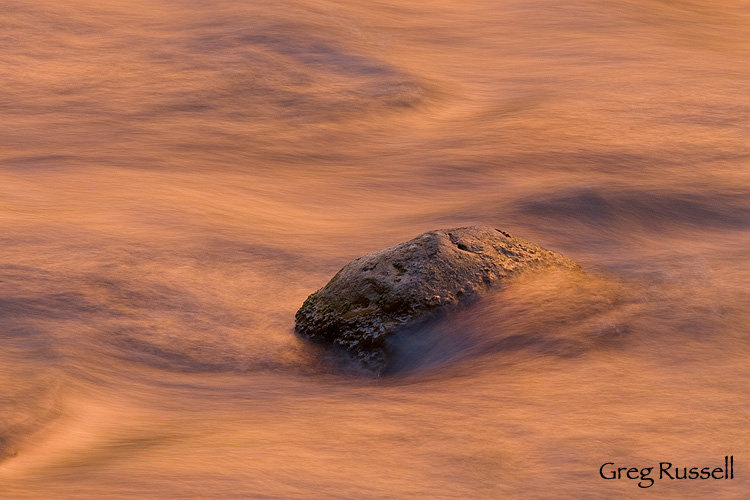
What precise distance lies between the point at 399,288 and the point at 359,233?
1394 mm

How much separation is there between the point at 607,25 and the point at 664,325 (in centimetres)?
559

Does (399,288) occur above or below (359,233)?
below

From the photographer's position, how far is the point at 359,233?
5.55m

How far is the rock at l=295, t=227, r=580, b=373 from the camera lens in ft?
13.7

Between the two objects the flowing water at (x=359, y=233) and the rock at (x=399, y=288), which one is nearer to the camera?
the flowing water at (x=359, y=233)

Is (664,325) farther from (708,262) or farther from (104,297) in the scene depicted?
(104,297)

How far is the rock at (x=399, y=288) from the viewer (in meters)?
4.17

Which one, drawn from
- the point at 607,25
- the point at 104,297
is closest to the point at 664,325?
the point at 104,297

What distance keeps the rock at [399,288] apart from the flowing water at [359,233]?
A: 95mm

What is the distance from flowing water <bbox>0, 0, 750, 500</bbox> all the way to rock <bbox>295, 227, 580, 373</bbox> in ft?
0.31

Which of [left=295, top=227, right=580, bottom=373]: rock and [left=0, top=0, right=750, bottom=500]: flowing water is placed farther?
[left=295, top=227, right=580, bottom=373]: rock

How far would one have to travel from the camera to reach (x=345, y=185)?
20.9 ft

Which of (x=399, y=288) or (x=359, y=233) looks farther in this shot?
(x=359, y=233)

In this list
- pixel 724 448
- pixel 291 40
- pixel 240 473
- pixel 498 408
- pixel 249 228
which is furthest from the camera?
pixel 291 40
